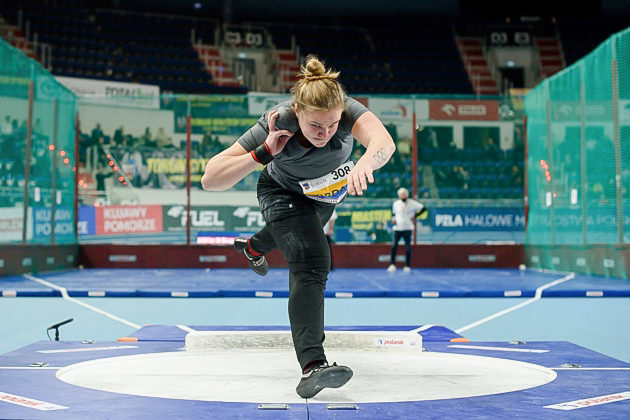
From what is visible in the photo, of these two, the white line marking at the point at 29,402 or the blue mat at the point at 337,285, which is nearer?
the white line marking at the point at 29,402

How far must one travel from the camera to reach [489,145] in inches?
553

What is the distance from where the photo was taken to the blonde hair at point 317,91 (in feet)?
9.79

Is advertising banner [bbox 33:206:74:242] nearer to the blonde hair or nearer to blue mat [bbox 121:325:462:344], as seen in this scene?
blue mat [bbox 121:325:462:344]

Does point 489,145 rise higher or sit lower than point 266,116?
higher

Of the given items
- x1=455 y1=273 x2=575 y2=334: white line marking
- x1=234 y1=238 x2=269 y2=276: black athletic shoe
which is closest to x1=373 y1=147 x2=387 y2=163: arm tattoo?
x1=234 y1=238 x2=269 y2=276: black athletic shoe

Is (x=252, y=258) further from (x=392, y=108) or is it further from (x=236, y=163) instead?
(x=392, y=108)

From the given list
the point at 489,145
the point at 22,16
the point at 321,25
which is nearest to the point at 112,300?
the point at 489,145

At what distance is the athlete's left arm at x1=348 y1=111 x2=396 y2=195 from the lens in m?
2.88

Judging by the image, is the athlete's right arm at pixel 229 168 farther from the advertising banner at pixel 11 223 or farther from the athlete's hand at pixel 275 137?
the advertising banner at pixel 11 223

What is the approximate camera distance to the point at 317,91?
9.79 feet

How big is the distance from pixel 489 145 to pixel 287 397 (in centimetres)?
1164

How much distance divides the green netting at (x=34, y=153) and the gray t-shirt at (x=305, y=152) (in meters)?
8.64

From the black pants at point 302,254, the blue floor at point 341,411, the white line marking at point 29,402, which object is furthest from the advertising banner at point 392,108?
the white line marking at point 29,402

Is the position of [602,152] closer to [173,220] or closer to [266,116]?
[173,220]
